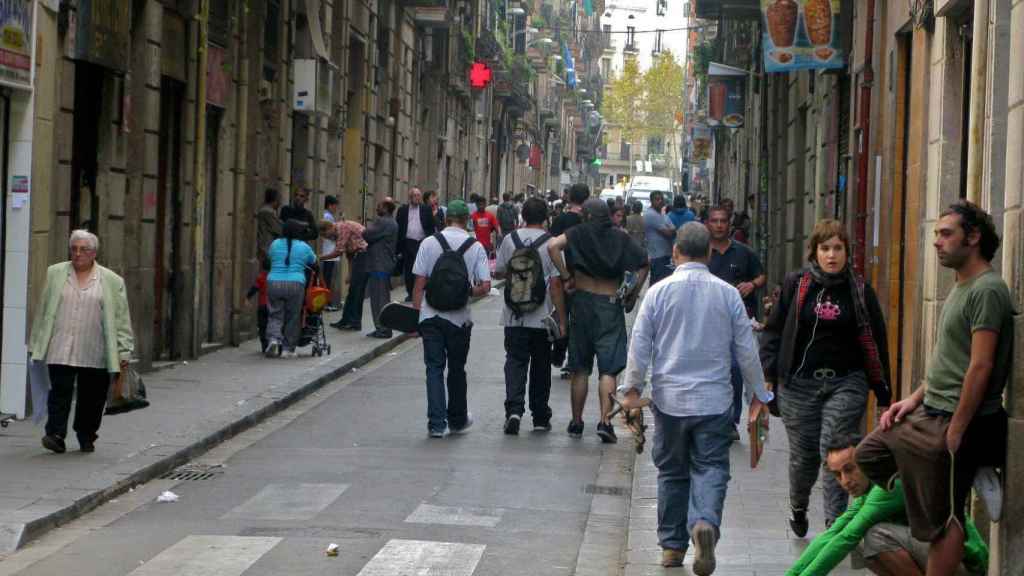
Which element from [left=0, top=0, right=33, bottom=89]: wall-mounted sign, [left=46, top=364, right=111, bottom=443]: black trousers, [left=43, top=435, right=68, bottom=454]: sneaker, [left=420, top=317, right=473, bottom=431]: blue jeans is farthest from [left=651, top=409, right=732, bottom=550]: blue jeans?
[left=0, top=0, right=33, bottom=89]: wall-mounted sign

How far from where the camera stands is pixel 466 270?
13.5 meters

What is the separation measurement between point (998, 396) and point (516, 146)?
60.6 meters

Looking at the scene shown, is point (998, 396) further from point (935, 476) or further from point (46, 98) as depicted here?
point (46, 98)

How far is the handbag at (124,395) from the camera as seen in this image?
11.8m

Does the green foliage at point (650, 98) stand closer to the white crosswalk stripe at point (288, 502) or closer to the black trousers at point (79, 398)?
the black trousers at point (79, 398)

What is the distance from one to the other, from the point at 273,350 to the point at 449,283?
249 inches

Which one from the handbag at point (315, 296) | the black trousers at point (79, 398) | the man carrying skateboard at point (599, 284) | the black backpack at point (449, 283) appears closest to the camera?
the black trousers at point (79, 398)

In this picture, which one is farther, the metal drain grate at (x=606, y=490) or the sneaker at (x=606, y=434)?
the sneaker at (x=606, y=434)

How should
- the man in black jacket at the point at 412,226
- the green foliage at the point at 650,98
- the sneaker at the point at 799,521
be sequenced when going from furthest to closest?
the green foliage at the point at 650,98
the man in black jacket at the point at 412,226
the sneaker at the point at 799,521

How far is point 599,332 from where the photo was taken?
43.7ft

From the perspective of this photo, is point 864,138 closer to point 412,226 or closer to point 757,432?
point 757,432

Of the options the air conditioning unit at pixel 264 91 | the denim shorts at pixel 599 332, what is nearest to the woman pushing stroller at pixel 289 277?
the air conditioning unit at pixel 264 91

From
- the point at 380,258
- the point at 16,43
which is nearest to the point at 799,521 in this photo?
the point at 16,43

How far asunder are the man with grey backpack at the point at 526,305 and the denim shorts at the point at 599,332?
33 cm
